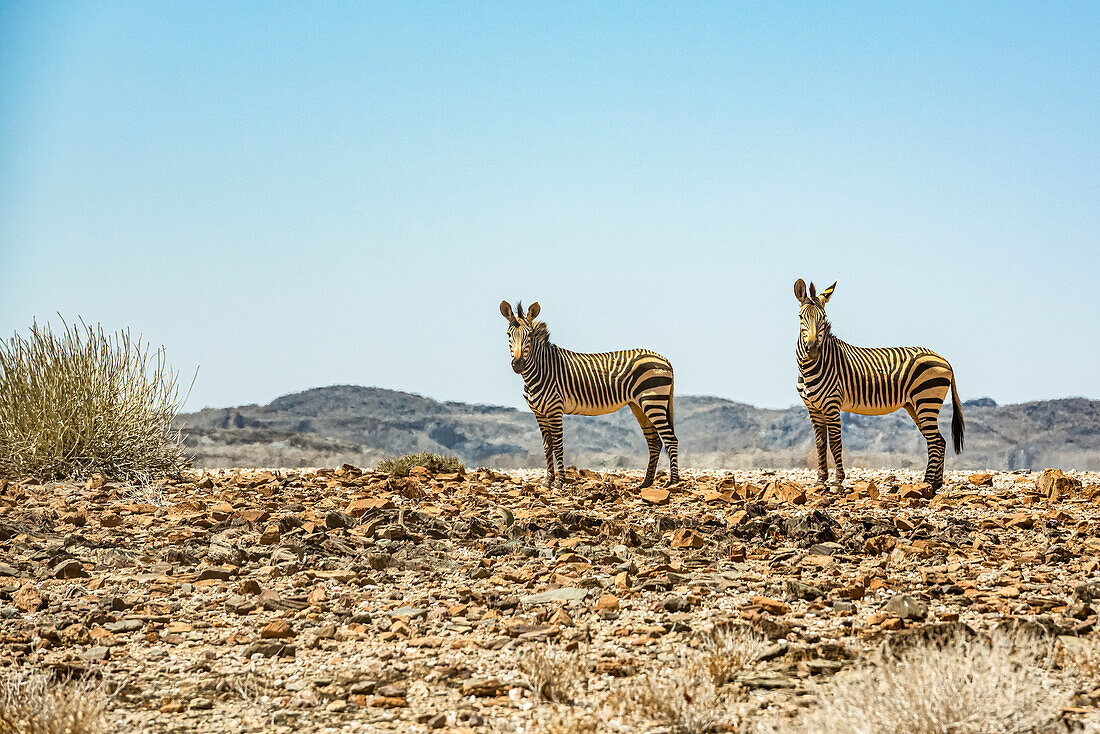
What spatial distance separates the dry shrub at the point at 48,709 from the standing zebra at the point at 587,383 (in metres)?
9.48

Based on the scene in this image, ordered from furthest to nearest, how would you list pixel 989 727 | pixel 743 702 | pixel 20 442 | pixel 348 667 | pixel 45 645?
1. pixel 20 442
2. pixel 45 645
3. pixel 348 667
4. pixel 743 702
5. pixel 989 727

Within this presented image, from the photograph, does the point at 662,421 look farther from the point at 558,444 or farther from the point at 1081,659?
the point at 1081,659

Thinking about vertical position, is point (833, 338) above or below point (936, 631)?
above

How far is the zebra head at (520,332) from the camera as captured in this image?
573 inches

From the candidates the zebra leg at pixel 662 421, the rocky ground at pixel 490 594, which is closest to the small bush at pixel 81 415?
the rocky ground at pixel 490 594

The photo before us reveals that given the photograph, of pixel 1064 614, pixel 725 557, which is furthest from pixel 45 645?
pixel 1064 614

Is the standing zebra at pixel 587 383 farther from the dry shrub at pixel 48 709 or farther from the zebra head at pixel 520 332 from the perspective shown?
the dry shrub at pixel 48 709

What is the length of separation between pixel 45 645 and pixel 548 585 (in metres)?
3.56

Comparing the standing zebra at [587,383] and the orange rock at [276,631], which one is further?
the standing zebra at [587,383]

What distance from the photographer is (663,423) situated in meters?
15.1

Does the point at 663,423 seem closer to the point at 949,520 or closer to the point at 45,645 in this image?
the point at 949,520

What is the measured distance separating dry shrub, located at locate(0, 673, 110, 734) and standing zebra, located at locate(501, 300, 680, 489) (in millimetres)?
9478

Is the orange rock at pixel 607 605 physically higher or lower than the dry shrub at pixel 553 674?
higher

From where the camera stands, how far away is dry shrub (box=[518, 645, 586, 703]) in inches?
220
